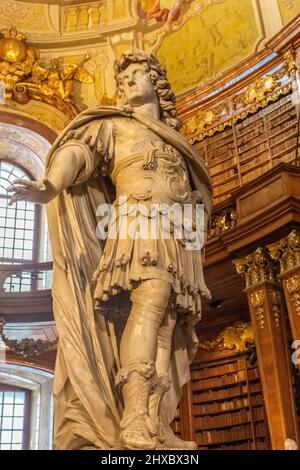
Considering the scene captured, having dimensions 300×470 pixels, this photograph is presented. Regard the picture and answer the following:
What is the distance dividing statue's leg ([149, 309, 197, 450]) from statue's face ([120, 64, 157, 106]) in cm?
100

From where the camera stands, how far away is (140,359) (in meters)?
1.96

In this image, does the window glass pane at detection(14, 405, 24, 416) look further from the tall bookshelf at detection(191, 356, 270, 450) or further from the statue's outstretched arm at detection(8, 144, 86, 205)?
the statue's outstretched arm at detection(8, 144, 86, 205)

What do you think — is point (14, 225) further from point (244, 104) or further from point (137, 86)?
point (137, 86)

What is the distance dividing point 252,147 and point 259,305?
260 cm

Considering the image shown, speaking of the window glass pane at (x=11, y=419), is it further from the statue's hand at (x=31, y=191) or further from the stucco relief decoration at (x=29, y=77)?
the statue's hand at (x=31, y=191)

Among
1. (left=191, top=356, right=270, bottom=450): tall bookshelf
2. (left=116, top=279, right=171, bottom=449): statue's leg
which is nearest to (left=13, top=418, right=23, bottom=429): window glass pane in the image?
(left=191, top=356, right=270, bottom=450): tall bookshelf

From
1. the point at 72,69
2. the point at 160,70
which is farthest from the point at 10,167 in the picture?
the point at 160,70

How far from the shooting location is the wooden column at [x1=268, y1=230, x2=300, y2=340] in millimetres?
5625

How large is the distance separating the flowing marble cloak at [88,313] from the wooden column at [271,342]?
3.40 m

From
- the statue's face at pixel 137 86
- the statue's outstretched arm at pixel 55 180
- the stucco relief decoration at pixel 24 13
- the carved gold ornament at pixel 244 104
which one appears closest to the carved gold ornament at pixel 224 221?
the carved gold ornament at pixel 244 104

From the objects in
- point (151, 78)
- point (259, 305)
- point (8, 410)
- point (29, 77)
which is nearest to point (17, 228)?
point (29, 77)

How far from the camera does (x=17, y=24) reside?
10.2 meters

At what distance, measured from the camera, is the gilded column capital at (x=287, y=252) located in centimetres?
585
